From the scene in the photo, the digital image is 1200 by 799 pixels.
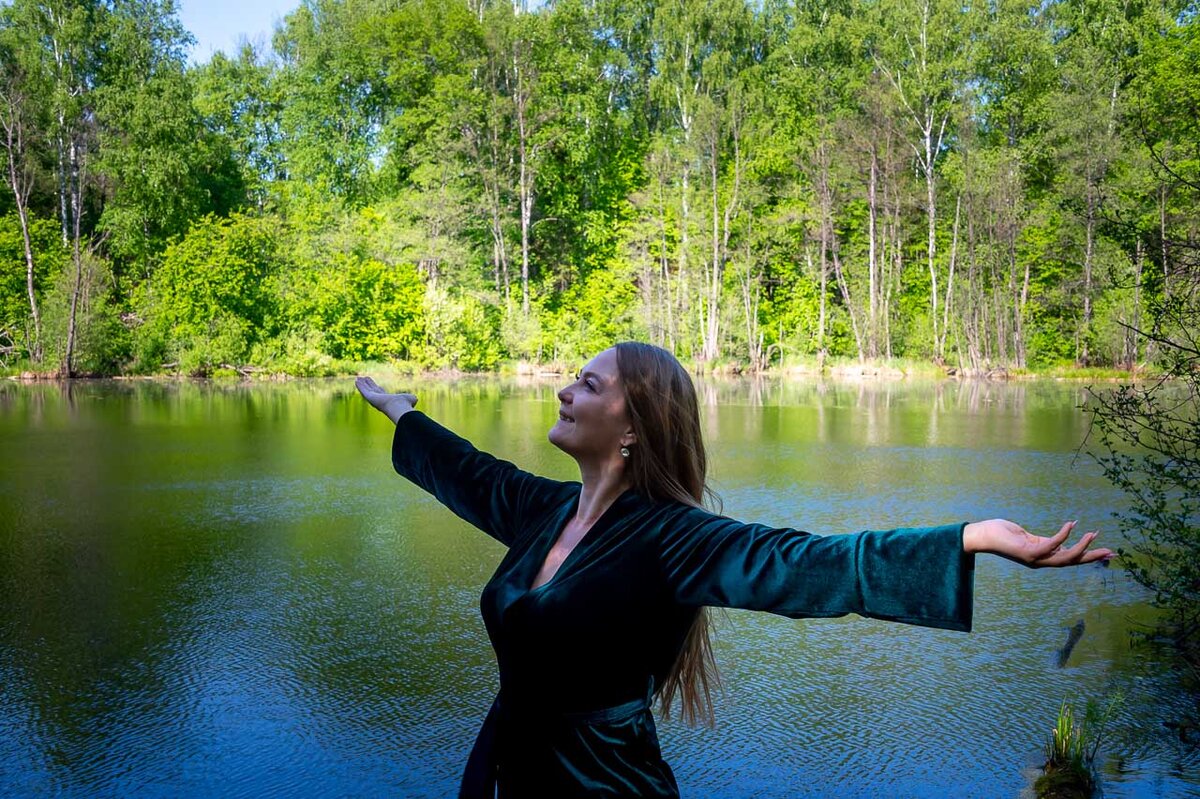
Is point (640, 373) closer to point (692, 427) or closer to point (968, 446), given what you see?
point (692, 427)

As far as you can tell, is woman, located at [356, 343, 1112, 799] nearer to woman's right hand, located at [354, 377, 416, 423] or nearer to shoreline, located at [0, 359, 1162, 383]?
woman's right hand, located at [354, 377, 416, 423]

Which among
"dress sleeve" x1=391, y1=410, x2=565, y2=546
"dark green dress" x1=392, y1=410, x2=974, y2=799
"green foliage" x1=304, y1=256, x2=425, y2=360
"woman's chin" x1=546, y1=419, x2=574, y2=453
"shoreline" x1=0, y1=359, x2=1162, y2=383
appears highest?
"green foliage" x1=304, y1=256, x2=425, y2=360

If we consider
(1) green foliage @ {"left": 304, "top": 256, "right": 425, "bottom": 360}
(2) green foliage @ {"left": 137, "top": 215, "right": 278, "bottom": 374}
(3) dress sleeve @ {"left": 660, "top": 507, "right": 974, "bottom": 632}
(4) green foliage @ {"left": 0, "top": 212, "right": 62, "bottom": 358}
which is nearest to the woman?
(3) dress sleeve @ {"left": 660, "top": 507, "right": 974, "bottom": 632}

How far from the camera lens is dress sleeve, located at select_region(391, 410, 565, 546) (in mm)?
2115

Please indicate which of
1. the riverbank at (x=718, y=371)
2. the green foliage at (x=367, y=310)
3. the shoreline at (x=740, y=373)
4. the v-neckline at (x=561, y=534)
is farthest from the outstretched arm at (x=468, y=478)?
the green foliage at (x=367, y=310)

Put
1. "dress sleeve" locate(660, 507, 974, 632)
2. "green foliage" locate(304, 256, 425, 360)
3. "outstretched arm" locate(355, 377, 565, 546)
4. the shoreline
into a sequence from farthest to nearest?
"green foliage" locate(304, 256, 425, 360), the shoreline, "outstretched arm" locate(355, 377, 565, 546), "dress sleeve" locate(660, 507, 974, 632)

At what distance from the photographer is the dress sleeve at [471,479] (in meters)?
2.12

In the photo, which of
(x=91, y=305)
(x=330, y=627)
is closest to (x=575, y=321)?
(x=91, y=305)

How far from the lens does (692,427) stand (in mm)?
1845

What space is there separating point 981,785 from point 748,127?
32483 mm

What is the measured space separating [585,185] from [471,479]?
36.4 metres

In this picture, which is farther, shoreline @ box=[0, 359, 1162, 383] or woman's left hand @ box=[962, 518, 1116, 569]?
shoreline @ box=[0, 359, 1162, 383]

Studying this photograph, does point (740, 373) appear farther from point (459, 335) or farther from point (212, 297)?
point (212, 297)

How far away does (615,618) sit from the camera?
1721 mm
